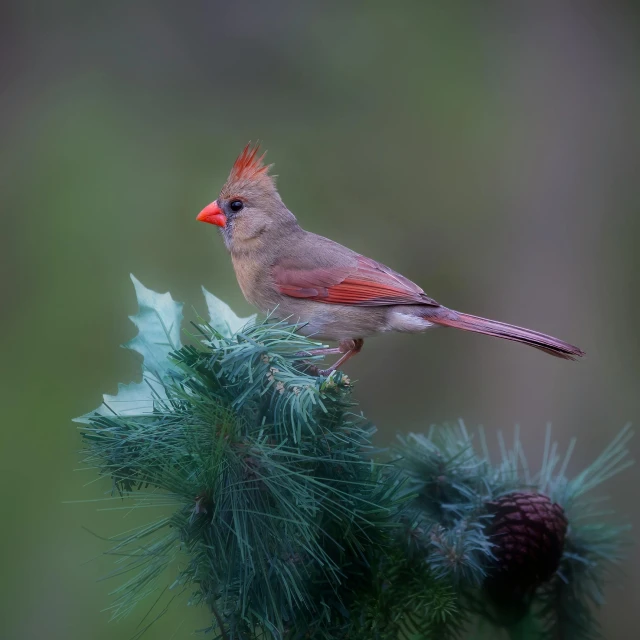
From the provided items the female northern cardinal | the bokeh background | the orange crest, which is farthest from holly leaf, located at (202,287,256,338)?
the bokeh background

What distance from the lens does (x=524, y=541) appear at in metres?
1.37

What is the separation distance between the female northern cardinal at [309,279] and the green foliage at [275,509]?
2.21 ft

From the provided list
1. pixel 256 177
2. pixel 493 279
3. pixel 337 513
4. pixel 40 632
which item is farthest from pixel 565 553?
pixel 493 279

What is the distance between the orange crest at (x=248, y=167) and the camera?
222 cm

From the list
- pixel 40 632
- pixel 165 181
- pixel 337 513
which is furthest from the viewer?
pixel 165 181

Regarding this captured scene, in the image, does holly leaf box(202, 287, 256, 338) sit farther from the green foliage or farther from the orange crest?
the orange crest

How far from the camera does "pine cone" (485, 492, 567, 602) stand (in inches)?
54.1

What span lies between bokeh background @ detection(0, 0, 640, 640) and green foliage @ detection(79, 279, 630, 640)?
1771 millimetres

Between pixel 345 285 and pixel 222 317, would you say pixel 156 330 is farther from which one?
pixel 345 285

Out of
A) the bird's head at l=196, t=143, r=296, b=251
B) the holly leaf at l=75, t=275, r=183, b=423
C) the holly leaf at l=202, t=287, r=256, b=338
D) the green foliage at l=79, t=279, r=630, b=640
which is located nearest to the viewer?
the green foliage at l=79, t=279, r=630, b=640

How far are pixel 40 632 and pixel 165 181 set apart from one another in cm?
175

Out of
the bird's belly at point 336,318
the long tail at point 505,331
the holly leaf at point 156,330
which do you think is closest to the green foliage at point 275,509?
the holly leaf at point 156,330

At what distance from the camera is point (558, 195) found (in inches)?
140

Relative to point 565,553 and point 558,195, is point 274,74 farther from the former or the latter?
point 565,553
